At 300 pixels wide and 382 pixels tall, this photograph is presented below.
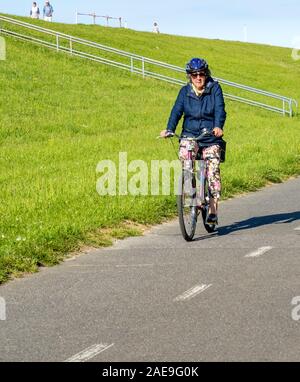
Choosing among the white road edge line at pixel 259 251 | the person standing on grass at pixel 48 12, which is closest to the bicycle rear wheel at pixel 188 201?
the white road edge line at pixel 259 251

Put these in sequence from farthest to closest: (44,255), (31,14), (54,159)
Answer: (31,14), (54,159), (44,255)

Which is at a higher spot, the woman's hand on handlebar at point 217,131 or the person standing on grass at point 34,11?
the woman's hand on handlebar at point 217,131

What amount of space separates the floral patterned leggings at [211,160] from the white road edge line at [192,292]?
3.14 m

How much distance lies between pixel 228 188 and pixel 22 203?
449cm

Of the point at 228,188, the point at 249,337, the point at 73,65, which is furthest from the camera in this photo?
the point at 73,65

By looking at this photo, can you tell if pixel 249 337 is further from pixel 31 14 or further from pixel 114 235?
pixel 31 14

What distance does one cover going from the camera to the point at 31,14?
65062 mm

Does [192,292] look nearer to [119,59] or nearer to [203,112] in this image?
[203,112]

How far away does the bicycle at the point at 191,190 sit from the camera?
11.3m

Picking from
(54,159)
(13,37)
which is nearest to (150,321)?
(54,159)

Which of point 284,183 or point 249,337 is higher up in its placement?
point 249,337

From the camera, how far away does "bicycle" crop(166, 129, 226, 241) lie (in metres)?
11.3

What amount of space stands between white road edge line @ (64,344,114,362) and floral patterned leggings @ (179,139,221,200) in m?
5.13

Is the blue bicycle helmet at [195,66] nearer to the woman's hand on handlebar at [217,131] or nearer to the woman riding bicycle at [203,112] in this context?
the woman riding bicycle at [203,112]
